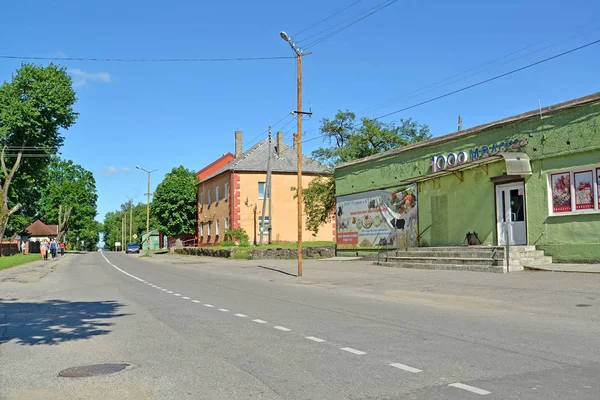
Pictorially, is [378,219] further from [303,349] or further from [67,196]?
[67,196]

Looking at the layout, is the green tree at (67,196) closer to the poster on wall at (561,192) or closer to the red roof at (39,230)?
the red roof at (39,230)

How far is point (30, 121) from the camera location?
45.2m

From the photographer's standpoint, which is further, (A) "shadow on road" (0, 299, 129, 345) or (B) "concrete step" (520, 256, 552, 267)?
(B) "concrete step" (520, 256, 552, 267)

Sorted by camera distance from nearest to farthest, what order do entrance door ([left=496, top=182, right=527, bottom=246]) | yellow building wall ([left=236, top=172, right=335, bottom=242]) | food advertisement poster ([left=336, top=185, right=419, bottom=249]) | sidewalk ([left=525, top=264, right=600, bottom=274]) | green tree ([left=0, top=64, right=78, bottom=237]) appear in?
sidewalk ([left=525, top=264, right=600, bottom=274]), entrance door ([left=496, top=182, right=527, bottom=246]), food advertisement poster ([left=336, top=185, right=419, bottom=249]), green tree ([left=0, top=64, right=78, bottom=237]), yellow building wall ([left=236, top=172, right=335, bottom=242])

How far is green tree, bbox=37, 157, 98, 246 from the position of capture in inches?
3236

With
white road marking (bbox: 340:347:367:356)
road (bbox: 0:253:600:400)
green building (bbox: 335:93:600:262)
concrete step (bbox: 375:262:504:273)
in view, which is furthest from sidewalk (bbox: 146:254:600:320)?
white road marking (bbox: 340:347:367:356)

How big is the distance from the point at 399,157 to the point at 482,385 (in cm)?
2171

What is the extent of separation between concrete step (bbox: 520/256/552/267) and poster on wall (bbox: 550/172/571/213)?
1.61m

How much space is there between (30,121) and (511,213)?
128ft

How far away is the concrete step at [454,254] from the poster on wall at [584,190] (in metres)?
2.86

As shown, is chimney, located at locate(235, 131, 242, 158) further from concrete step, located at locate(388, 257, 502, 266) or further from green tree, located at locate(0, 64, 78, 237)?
concrete step, located at locate(388, 257, 502, 266)

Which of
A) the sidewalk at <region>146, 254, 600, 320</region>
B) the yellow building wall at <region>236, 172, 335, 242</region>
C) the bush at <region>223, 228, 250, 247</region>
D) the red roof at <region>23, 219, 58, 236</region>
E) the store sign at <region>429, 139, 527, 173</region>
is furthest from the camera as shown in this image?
the red roof at <region>23, 219, 58, 236</region>

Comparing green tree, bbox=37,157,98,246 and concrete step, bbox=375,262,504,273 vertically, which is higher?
green tree, bbox=37,157,98,246

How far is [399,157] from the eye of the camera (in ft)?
87.6
